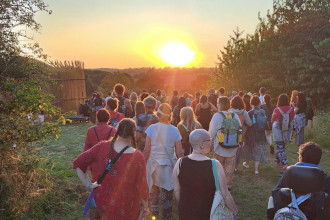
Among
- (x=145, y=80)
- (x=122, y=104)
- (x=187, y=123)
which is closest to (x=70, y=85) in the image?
(x=122, y=104)

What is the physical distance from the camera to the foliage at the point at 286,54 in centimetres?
2025

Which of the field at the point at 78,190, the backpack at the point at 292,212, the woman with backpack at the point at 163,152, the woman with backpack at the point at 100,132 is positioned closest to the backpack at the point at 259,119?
the field at the point at 78,190

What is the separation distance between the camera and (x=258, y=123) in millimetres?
7984

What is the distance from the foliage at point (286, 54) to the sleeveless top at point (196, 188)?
1864 cm

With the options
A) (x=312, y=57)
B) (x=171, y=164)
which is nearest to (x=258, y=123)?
(x=171, y=164)

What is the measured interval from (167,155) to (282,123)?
179 inches

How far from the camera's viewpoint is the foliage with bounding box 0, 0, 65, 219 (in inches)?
193

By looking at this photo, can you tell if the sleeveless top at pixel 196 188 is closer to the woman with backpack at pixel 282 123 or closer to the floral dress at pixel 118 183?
the floral dress at pixel 118 183

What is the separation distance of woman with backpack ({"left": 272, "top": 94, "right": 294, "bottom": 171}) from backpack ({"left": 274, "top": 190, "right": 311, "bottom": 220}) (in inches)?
212

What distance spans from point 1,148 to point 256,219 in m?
4.43

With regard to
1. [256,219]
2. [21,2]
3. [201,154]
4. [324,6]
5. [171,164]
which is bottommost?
[256,219]

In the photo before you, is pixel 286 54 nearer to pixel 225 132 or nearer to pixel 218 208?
pixel 225 132

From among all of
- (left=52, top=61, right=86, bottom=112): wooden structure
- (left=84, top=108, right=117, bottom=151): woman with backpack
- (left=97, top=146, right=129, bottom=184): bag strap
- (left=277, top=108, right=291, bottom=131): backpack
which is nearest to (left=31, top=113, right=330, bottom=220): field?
(left=277, top=108, right=291, bottom=131): backpack

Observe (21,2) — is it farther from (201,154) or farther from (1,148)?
(201,154)
